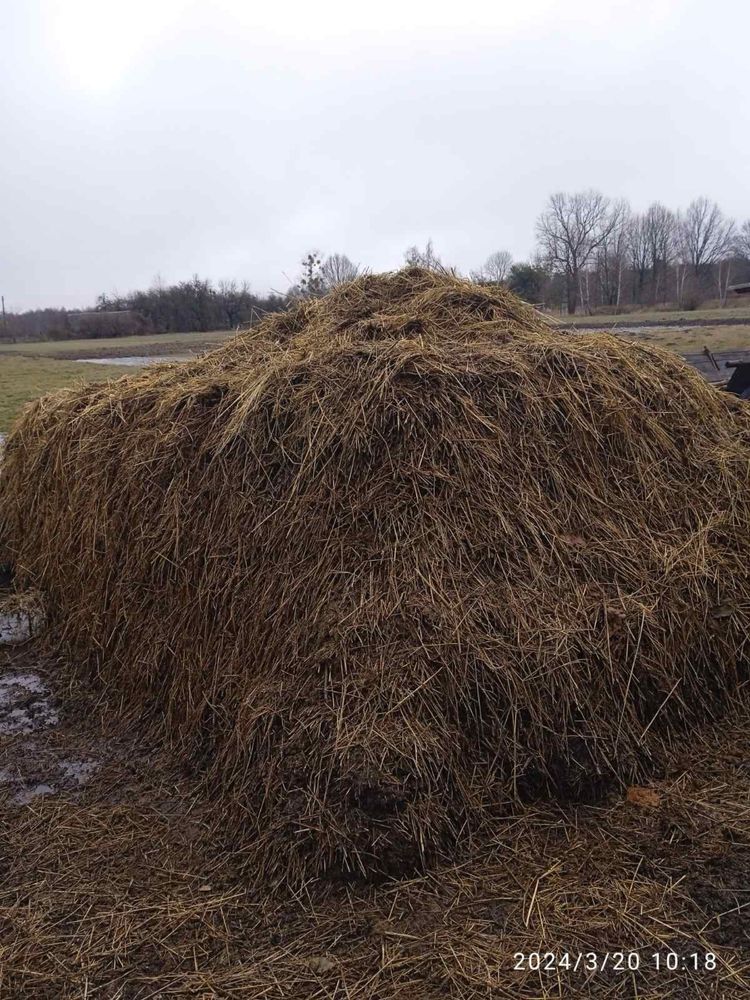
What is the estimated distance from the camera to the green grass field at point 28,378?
15.2 m

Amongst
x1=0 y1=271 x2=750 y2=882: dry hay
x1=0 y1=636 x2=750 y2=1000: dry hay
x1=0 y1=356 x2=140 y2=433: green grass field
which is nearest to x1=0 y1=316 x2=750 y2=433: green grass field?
x1=0 y1=356 x2=140 y2=433: green grass field

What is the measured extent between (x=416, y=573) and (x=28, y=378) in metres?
22.7

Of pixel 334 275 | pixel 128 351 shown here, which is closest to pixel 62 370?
pixel 128 351

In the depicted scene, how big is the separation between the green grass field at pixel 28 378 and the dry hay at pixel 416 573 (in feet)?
28.9

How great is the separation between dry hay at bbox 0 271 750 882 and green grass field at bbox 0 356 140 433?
8805 millimetres

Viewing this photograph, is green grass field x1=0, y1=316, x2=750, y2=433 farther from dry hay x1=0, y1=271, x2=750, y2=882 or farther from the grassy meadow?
dry hay x1=0, y1=271, x2=750, y2=882

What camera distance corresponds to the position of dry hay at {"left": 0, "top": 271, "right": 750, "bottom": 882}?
2.70m

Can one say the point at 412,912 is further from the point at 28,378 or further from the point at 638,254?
the point at 638,254

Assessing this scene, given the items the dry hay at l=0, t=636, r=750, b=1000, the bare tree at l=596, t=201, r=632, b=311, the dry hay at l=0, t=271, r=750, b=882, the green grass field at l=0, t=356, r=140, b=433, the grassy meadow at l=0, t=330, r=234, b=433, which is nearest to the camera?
the dry hay at l=0, t=636, r=750, b=1000

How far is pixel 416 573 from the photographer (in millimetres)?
3020

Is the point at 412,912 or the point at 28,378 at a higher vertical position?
the point at 28,378

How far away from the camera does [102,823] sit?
3.05m

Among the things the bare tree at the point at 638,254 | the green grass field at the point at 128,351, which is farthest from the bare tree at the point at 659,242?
the green grass field at the point at 128,351

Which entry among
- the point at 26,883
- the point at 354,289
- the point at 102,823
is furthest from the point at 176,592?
the point at 354,289
